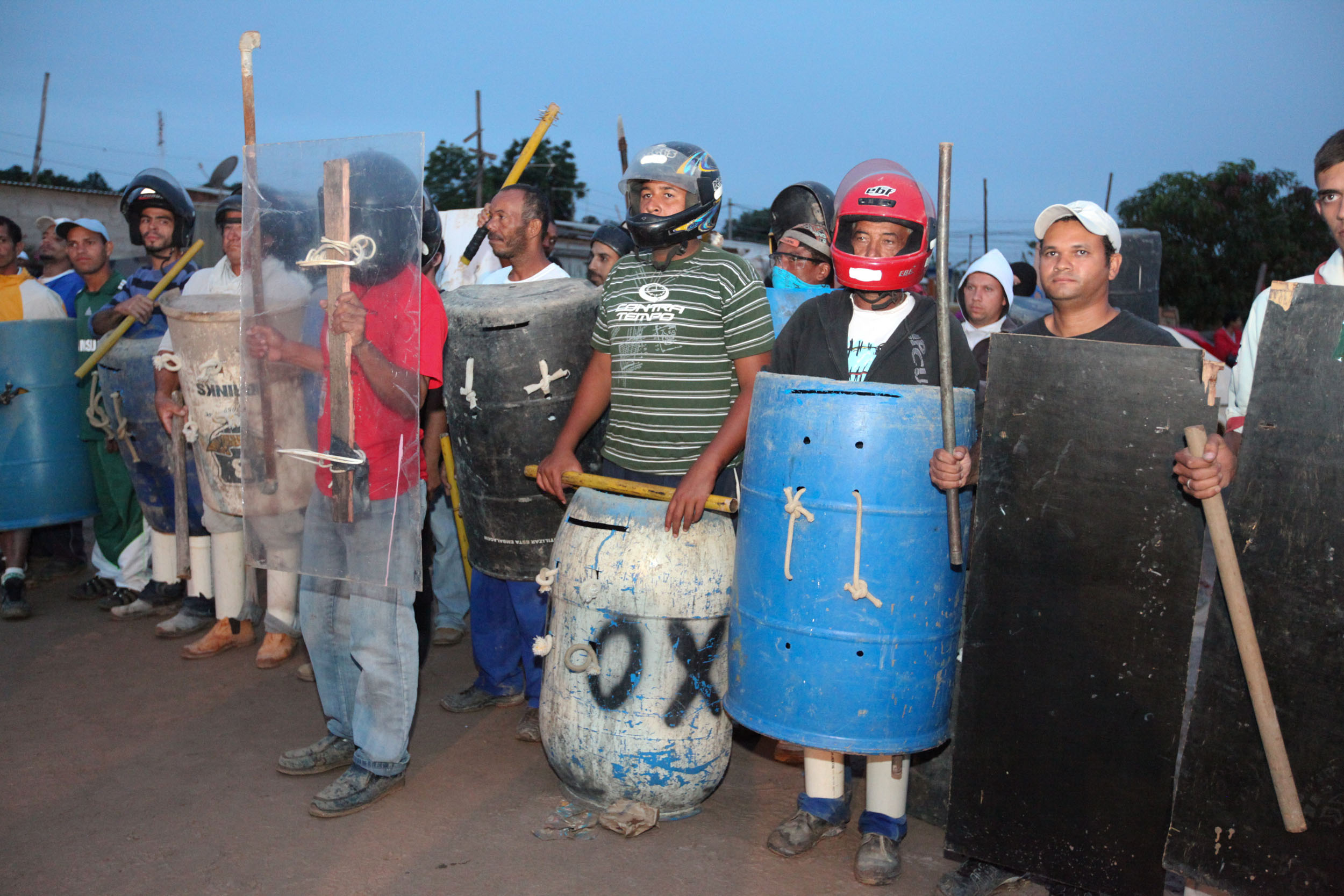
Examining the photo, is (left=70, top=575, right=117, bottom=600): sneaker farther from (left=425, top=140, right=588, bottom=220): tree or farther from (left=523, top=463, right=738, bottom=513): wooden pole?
(left=425, top=140, right=588, bottom=220): tree

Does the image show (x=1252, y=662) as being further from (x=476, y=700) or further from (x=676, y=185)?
(x=476, y=700)

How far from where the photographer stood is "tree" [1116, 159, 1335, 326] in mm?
Result: 22750

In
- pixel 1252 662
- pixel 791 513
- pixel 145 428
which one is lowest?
pixel 1252 662

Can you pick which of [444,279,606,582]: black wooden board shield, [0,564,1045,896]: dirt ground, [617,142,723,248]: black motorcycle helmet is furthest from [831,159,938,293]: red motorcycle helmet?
[0,564,1045,896]: dirt ground

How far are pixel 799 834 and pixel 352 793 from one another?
5.14 ft

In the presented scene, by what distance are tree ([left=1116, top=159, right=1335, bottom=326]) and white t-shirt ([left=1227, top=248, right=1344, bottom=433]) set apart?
22684mm

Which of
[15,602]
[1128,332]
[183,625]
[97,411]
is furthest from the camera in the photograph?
[97,411]

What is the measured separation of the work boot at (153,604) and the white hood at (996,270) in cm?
487

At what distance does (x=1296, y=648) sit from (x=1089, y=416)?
2.41 feet

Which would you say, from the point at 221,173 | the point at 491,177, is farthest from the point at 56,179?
the point at 221,173

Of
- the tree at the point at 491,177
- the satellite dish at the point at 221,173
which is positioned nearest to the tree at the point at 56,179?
the tree at the point at 491,177

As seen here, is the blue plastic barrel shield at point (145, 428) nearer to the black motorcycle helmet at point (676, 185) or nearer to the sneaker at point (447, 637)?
the sneaker at point (447, 637)

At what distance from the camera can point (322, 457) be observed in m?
3.27

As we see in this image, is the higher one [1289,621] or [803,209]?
[803,209]
